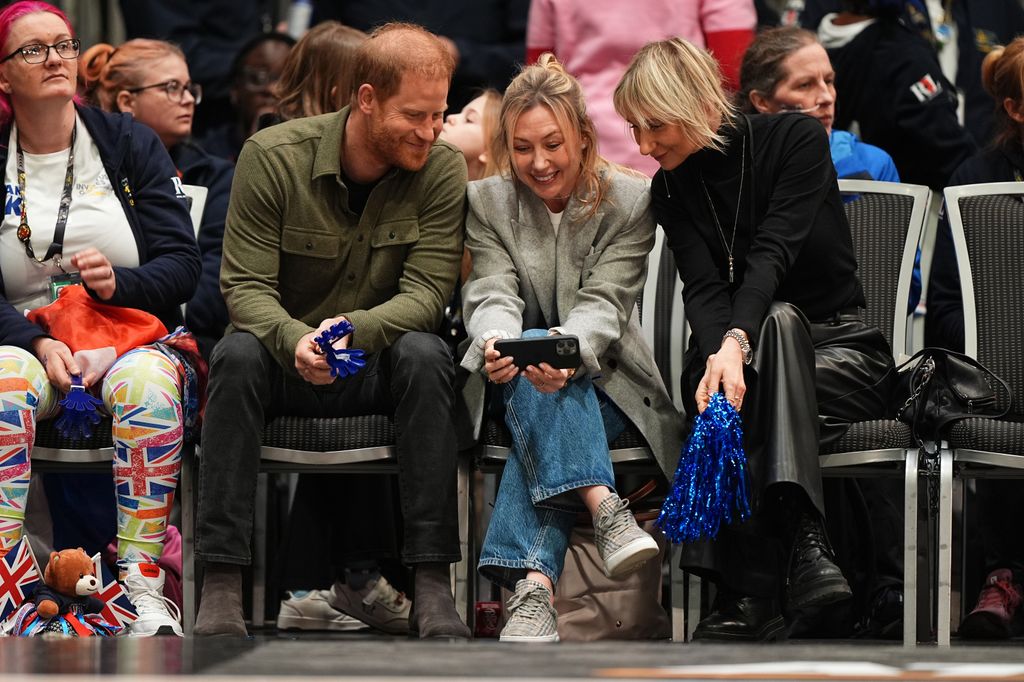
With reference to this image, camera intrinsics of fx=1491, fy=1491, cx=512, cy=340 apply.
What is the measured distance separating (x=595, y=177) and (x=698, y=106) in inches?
11.7

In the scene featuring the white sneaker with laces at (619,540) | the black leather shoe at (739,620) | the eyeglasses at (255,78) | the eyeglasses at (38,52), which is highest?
the eyeglasses at (255,78)

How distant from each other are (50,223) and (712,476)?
1661mm

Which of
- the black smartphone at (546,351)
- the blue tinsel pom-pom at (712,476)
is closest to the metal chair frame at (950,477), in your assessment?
the blue tinsel pom-pom at (712,476)

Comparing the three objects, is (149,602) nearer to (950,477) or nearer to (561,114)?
(561,114)

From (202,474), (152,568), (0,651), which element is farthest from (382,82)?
(0,651)

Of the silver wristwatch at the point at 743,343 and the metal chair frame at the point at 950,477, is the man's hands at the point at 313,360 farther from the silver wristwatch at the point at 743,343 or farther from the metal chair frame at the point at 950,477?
the metal chair frame at the point at 950,477

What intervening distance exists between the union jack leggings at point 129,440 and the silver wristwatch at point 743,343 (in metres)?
1.21

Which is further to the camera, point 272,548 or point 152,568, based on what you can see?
point 272,548

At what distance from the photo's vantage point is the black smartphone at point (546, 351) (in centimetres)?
309

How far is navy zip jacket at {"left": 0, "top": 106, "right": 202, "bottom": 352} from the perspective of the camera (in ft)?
11.4

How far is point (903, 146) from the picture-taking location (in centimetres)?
446

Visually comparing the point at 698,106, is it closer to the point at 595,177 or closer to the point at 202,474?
the point at 595,177

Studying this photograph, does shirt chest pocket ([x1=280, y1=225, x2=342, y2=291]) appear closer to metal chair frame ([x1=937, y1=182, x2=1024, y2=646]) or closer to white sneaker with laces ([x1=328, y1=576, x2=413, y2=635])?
white sneaker with laces ([x1=328, y1=576, x2=413, y2=635])

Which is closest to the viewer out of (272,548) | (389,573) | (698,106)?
(698,106)
